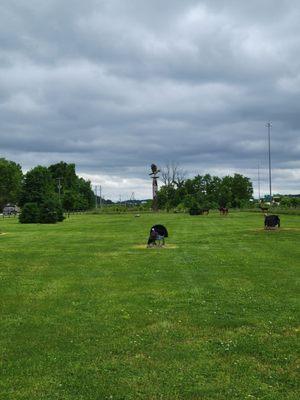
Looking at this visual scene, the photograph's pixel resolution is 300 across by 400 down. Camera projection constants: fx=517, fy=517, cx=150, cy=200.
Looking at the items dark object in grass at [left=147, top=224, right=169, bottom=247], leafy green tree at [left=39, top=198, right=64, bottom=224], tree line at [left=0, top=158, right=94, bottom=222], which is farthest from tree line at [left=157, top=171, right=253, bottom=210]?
dark object in grass at [left=147, top=224, right=169, bottom=247]

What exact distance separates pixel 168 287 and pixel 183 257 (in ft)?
21.2

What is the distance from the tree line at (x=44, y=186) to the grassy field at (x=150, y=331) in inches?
1794

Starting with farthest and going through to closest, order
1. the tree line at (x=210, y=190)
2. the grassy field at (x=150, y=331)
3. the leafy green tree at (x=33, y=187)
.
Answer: the tree line at (x=210, y=190) < the leafy green tree at (x=33, y=187) < the grassy field at (x=150, y=331)

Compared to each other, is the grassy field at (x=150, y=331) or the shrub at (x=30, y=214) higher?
the shrub at (x=30, y=214)

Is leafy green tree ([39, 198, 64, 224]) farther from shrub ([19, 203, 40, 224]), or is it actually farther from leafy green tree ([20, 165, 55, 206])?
leafy green tree ([20, 165, 55, 206])

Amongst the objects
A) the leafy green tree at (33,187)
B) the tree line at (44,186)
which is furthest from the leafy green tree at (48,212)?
the leafy green tree at (33,187)

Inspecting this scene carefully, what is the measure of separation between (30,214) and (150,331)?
165 feet

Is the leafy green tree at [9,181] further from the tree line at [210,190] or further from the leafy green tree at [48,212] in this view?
the leafy green tree at [48,212]

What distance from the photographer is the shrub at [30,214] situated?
56938 millimetres

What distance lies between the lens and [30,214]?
57.1m

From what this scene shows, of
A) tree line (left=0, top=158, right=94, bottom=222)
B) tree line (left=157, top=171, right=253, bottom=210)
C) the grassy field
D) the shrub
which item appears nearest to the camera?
the grassy field

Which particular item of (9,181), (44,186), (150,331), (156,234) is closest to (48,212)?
(44,186)

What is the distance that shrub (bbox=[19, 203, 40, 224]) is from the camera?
56.9m

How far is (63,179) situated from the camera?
14788cm
